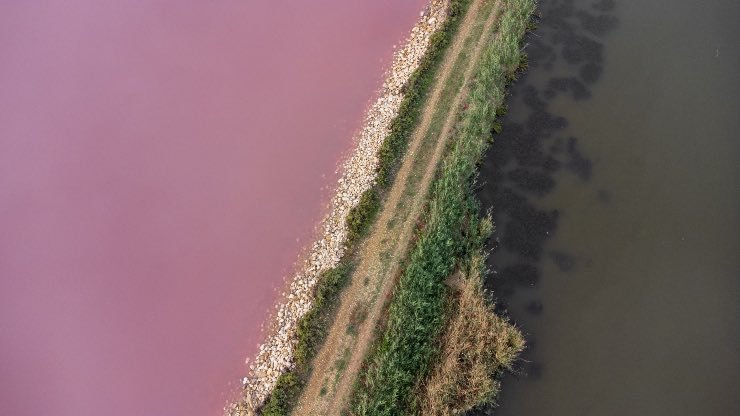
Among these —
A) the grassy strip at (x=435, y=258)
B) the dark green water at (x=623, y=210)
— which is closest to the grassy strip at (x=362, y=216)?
the grassy strip at (x=435, y=258)

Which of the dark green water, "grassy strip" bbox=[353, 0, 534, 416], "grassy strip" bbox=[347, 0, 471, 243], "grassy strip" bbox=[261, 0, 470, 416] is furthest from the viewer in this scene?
"grassy strip" bbox=[347, 0, 471, 243]

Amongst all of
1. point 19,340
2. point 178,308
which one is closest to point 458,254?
point 178,308

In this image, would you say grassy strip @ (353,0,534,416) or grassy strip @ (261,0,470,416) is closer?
grassy strip @ (353,0,534,416)

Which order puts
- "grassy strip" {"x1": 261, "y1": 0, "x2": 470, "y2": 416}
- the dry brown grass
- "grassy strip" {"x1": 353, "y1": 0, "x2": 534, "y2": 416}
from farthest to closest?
"grassy strip" {"x1": 261, "y1": 0, "x2": 470, "y2": 416}
"grassy strip" {"x1": 353, "y1": 0, "x2": 534, "y2": 416}
the dry brown grass

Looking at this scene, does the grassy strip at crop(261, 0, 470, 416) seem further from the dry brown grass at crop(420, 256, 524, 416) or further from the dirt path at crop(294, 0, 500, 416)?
the dry brown grass at crop(420, 256, 524, 416)

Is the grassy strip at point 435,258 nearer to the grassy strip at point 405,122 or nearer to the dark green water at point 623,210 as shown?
the dark green water at point 623,210

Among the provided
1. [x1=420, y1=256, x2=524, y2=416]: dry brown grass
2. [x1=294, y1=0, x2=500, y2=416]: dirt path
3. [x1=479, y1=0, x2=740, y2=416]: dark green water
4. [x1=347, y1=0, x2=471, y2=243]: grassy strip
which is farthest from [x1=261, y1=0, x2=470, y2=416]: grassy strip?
[x1=420, y1=256, x2=524, y2=416]: dry brown grass
